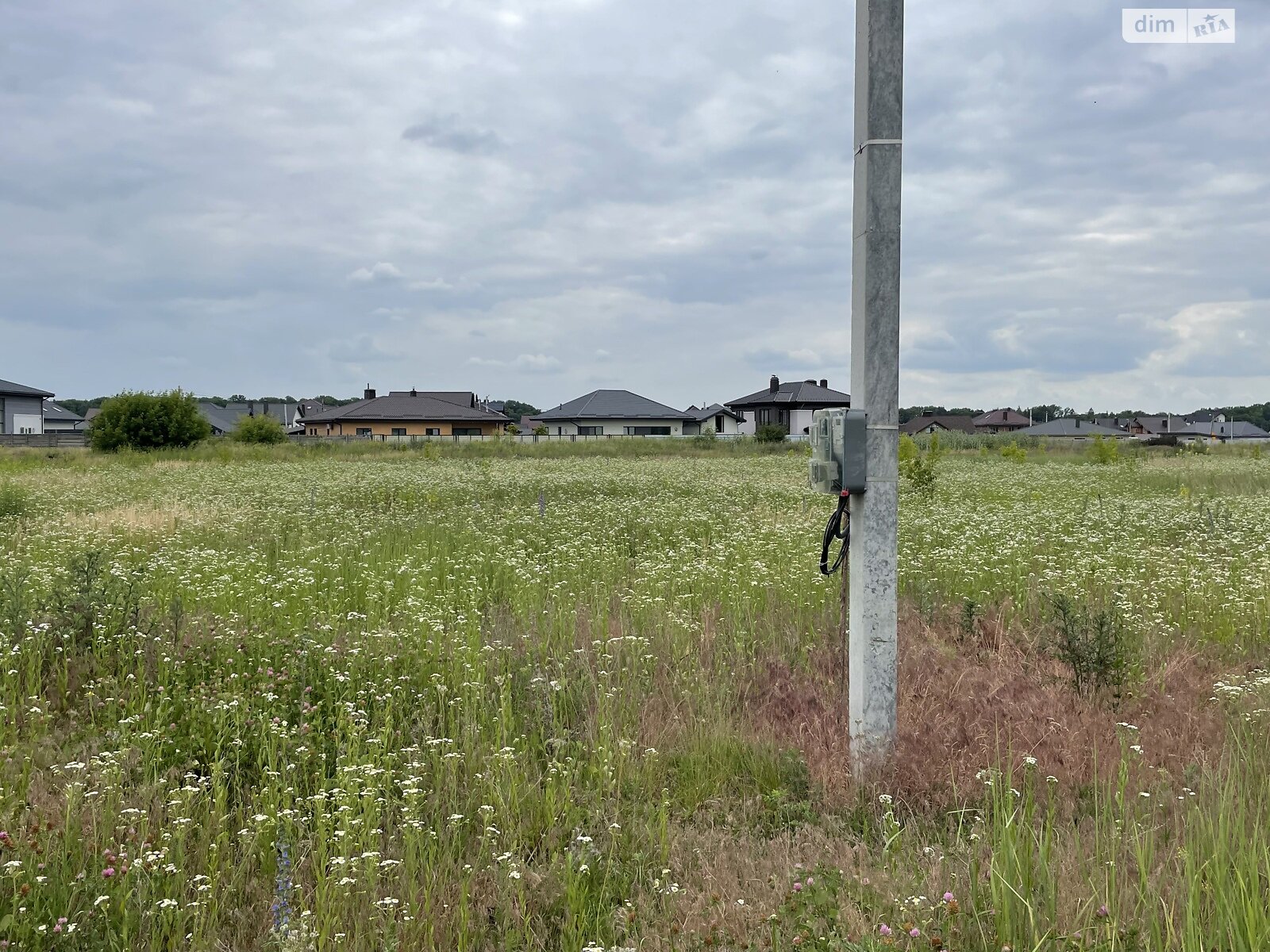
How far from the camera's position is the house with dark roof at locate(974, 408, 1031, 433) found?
423 feet

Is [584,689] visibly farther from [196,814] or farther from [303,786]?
[196,814]

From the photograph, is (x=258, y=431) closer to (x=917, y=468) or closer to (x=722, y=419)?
(x=917, y=468)

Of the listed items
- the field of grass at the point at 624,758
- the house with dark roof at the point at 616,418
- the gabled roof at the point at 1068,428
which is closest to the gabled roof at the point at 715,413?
the house with dark roof at the point at 616,418

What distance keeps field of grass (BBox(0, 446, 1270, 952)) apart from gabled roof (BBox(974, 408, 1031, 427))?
131129 millimetres

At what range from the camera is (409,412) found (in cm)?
8281

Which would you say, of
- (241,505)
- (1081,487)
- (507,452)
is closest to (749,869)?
(241,505)

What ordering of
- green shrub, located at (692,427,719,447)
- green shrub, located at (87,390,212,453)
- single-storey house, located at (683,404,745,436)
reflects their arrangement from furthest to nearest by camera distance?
single-storey house, located at (683,404,745,436) → green shrub, located at (692,427,719,447) → green shrub, located at (87,390,212,453)

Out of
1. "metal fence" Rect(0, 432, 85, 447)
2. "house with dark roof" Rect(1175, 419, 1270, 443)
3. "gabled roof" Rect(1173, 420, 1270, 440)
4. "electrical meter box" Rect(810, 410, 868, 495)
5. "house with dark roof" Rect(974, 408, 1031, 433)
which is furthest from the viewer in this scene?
"house with dark roof" Rect(974, 408, 1031, 433)

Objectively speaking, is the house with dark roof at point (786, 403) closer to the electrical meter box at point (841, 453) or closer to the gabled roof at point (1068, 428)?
the gabled roof at point (1068, 428)

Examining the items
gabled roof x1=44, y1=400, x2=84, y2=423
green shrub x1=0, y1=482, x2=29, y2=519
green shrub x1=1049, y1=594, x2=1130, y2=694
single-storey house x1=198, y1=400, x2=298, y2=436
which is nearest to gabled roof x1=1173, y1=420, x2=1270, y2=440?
single-storey house x1=198, y1=400, x2=298, y2=436

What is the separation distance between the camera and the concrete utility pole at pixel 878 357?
4.12 metres

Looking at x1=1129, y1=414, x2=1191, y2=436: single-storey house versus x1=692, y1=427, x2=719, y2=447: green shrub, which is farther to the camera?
x1=1129, y1=414, x2=1191, y2=436: single-storey house

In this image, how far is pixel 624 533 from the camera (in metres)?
12.0

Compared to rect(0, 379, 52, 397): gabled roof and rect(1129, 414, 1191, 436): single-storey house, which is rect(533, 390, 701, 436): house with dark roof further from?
rect(1129, 414, 1191, 436): single-storey house
